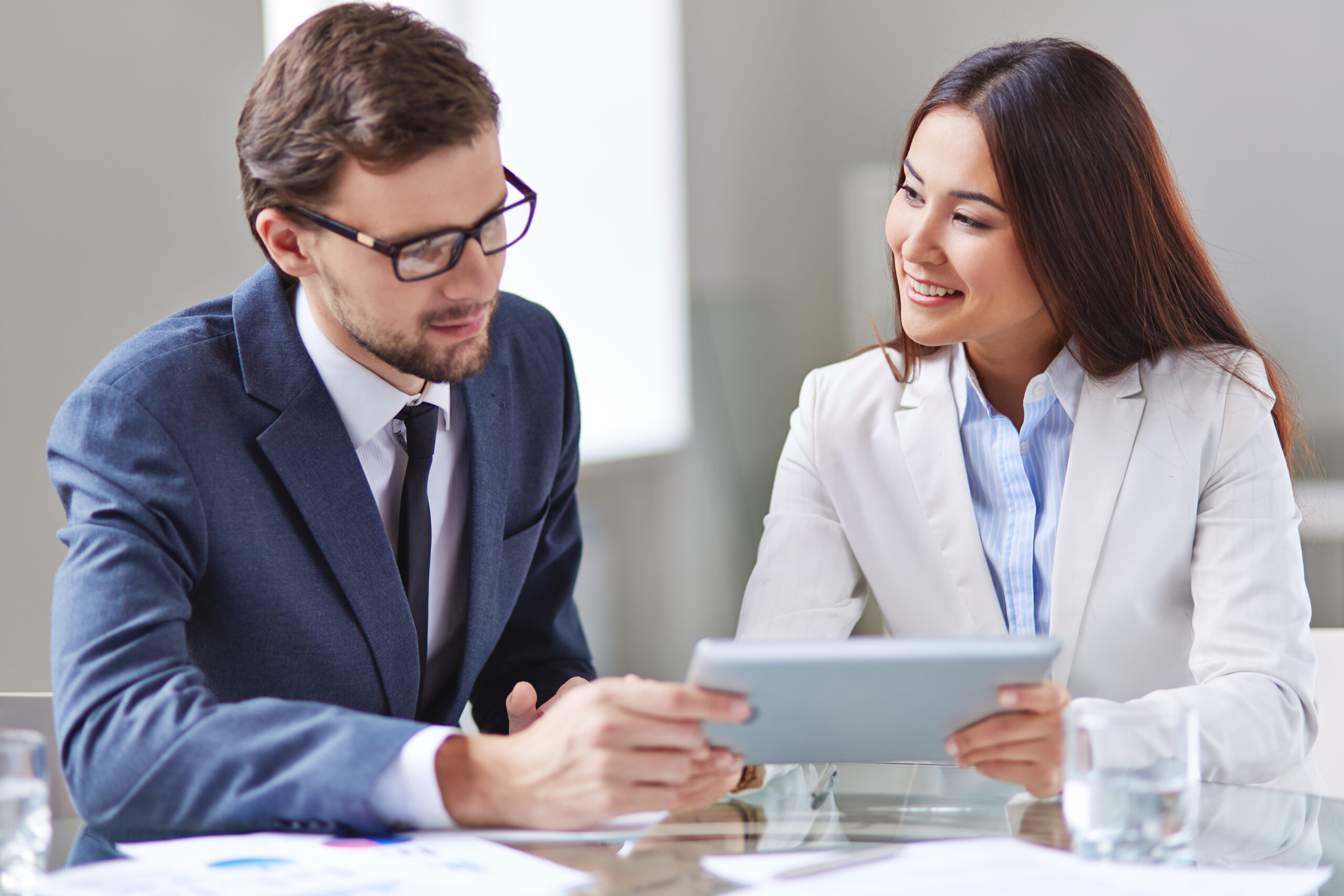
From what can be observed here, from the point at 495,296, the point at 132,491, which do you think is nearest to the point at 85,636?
the point at 132,491

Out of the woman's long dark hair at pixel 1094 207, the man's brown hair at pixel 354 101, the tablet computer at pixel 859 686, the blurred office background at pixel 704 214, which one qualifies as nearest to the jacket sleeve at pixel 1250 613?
the woman's long dark hair at pixel 1094 207

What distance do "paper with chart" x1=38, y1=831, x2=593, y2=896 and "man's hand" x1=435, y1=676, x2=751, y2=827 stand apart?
0.05m

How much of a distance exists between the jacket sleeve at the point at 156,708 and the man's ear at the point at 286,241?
28 cm

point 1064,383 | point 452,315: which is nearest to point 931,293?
point 1064,383

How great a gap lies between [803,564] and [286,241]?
0.86 m

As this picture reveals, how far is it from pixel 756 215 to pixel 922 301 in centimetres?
243

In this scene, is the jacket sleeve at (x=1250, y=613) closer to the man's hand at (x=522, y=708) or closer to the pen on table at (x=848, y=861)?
the pen on table at (x=848, y=861)

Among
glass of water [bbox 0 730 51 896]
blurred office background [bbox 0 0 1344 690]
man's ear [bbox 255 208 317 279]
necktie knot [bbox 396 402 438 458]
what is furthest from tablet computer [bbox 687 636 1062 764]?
blurred office background [bbox 0 0 1344 690]

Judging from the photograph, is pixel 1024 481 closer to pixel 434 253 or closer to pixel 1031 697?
pixel 1031 697

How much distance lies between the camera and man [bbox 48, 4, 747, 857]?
1.04 m

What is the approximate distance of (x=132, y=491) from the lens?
1218 millimetres

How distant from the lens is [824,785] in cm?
125

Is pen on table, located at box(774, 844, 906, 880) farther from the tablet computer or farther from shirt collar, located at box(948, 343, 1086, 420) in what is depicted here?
shirt collar, located at box(948, 343, 1086, 420)

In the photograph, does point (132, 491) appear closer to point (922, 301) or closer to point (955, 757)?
point (955, 757)
